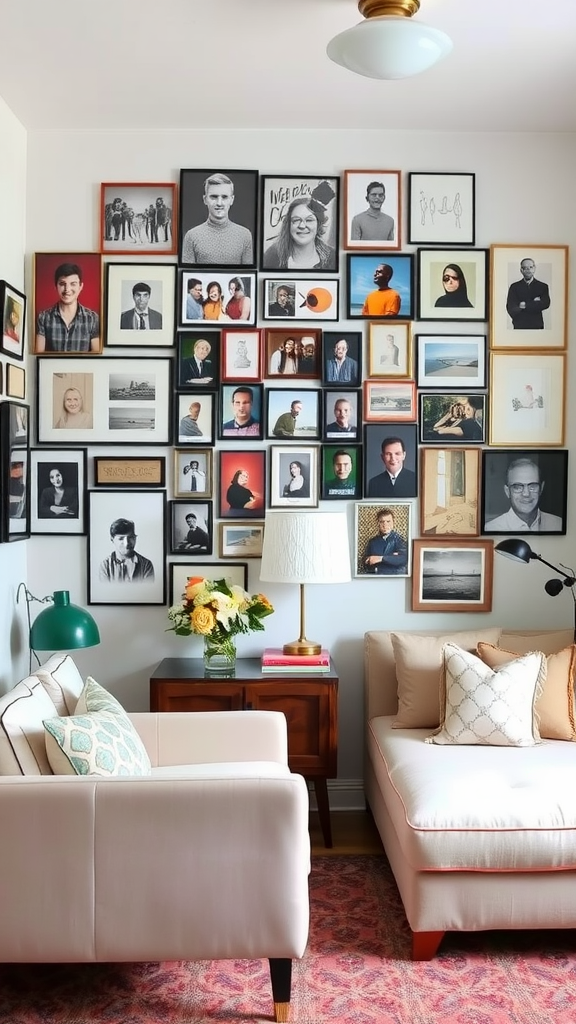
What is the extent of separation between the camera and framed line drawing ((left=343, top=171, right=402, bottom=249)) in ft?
13.0

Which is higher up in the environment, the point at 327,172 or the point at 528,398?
the point at 327,172

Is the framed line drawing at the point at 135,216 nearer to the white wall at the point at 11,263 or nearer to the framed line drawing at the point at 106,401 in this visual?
the white wall at the point at 11,263

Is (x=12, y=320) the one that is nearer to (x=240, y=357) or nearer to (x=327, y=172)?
(x=240, y=357)

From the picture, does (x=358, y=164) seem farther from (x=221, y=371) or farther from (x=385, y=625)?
(x=385, y=625)

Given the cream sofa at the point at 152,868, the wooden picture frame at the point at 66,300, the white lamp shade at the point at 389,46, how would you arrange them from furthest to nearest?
the wooden picture frame at the point at 66,300, the white lamp shade at the point at 389,46, the cream sofa at the point at 152,868

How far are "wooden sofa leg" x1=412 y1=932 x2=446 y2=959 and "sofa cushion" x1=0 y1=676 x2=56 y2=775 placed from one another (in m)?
1.17

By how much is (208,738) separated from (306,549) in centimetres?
83

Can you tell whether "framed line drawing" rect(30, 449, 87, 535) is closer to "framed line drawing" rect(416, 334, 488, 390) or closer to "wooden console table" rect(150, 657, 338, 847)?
"wooden console table" rect(150, 657, 338, 847)

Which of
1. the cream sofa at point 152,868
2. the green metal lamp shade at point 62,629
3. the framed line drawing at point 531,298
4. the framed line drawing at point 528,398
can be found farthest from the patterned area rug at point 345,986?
the framed line drawing at point 531,298

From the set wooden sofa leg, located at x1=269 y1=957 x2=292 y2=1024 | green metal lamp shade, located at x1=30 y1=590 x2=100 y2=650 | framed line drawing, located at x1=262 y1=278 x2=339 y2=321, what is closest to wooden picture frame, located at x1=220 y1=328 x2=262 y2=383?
framed line drawing, located at x1=262 y1=278 x2=339 y2=321

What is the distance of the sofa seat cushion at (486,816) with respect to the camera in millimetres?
2693

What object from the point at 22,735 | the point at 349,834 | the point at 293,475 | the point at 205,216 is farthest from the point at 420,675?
the point at 205,216

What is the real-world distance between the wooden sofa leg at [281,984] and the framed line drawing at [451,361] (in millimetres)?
2354

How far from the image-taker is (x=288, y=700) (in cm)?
362
